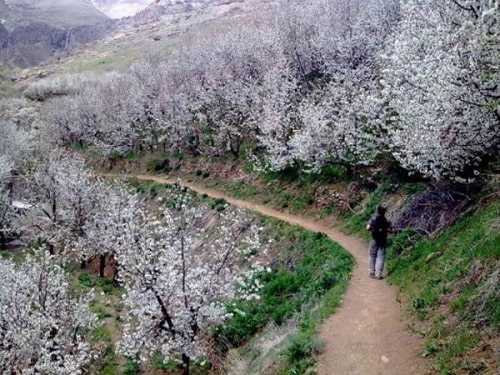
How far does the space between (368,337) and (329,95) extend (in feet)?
80.6

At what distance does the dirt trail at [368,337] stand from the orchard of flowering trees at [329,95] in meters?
5.53

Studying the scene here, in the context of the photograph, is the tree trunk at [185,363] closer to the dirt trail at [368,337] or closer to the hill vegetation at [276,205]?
the hill vegetation at [276,205]

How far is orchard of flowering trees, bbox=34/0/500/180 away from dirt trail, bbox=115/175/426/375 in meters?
5.53

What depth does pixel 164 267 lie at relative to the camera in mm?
17203

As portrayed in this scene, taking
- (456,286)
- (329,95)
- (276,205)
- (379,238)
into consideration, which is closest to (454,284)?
(456,286)

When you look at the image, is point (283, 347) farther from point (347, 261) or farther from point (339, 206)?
point (339, 206)

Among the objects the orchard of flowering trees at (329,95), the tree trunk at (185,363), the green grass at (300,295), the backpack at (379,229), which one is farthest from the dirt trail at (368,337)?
the tree trunk at (185,363)

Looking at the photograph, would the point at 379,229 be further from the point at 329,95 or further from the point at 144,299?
the point at 329,95

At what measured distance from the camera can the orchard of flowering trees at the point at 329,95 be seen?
13406 mm

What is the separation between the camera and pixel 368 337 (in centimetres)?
1232

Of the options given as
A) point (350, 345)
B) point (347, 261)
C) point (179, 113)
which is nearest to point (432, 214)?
point (347, 261)

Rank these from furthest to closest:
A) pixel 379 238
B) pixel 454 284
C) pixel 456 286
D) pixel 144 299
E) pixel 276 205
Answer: pixel 276 205 → pixel 144 299 → pixel 379 238 → pixel 454 284 → pixel 456 286

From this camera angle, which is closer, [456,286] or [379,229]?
[456,286]

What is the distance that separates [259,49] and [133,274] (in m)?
39.9
